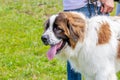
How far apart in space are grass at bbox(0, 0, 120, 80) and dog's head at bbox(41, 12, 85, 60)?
73.5 inches

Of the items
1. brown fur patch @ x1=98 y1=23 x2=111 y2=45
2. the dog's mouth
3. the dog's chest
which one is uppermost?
brown fur patch @ x1=98 y1=23 x2=111 y2=45

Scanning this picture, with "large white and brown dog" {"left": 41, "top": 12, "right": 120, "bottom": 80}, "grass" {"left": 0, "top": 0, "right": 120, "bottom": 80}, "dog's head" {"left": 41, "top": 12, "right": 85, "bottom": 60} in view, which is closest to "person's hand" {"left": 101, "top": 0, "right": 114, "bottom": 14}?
"large white and brown dog" {"left": 41, "top": 12, "right": 120, "bottom": 80}

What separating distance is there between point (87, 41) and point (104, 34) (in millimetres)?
203

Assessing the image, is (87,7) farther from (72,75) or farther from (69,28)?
(72,75)

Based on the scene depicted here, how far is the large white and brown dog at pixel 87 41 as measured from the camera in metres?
4.24

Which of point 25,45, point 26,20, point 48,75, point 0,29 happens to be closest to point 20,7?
point 26,20

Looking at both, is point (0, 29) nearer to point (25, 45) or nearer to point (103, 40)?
point (25, 45)

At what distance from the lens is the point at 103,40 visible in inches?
171

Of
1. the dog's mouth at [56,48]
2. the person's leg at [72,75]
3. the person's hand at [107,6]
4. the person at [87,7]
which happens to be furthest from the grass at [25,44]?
the dog's mouth at [56,48]

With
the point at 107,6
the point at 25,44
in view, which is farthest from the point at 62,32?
the point at 25,44

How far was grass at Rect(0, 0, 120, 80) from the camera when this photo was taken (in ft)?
20.8

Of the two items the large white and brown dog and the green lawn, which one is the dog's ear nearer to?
the large white and brown dog

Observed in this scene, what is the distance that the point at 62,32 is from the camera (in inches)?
167

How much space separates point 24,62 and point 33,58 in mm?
230
